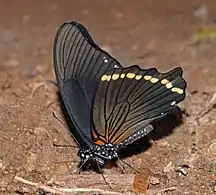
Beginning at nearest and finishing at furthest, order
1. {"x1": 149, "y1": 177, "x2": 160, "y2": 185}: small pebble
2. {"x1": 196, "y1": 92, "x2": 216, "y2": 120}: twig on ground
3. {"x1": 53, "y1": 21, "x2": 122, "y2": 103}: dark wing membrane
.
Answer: {"x1": 149, "y1": 177, "x2": 160, "y2": 185}: small pebble, {"x1": 53, "y1": 21, "x2": 122, "y2": 103}: dark wing membrane, {"x1": 196, "y1": 92, "x2": 216, "y2": 120}: twig on ground

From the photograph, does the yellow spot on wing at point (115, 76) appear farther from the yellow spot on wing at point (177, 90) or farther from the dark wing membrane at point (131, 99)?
the yellow spot on wing at point (177, 90)

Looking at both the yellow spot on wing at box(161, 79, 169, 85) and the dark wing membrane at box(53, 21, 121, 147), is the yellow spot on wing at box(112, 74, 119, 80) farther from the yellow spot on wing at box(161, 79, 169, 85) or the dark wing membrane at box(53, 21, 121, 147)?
the yellow spot on wing at box(161, 79, 169, 85)

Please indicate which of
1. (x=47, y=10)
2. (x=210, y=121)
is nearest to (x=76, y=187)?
(x=210, y=121)

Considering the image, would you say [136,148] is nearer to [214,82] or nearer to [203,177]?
[203,177]

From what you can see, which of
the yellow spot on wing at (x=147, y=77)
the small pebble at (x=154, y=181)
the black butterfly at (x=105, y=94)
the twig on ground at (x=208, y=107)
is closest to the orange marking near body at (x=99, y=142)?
the black butterfly at (x=105, y=94)

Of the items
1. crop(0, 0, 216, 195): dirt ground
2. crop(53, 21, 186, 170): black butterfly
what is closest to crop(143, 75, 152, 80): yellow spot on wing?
crop(53, 21, 186, 170): black butterfly

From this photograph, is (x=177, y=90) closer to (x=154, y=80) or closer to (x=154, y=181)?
(x=154, y=80)

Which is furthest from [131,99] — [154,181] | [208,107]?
[208,107]
